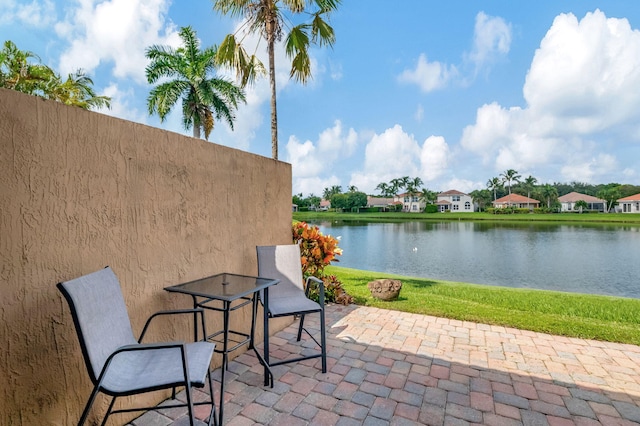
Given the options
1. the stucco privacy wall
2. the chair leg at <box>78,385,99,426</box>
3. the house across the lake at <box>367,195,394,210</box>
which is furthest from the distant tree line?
the chair leg at <box>78,385,99,426</box>

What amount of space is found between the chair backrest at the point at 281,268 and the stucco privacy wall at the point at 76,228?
0.55 m

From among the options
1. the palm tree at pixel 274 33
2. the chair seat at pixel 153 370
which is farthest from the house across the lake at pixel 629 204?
the chair seat at pixel 153 370

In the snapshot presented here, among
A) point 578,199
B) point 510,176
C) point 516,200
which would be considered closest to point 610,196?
point 578,199

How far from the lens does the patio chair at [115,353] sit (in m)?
1.47

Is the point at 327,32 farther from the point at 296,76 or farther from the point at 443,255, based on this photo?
the point at 443,255

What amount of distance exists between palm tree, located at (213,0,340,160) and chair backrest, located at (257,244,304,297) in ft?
17.6

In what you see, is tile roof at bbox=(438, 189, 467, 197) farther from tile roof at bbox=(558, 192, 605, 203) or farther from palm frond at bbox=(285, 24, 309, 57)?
palm frond at bbox=(285, 24, 309, 57)

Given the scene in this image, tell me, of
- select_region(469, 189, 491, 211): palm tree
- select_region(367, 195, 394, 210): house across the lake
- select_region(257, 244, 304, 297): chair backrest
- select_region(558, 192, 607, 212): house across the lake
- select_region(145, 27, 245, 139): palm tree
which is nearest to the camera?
select_region(257, 244, 304, 297): chair backrest

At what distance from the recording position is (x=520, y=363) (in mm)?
2828

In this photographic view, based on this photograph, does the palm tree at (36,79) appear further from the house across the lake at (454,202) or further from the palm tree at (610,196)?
the palm tree at (610,196)

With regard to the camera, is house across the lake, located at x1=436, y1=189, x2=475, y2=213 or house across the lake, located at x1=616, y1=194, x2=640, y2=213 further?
house across the lake, located at x1=436, y1=189, x2=475, y2=213

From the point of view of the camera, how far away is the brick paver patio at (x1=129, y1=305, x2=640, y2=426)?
209 cm

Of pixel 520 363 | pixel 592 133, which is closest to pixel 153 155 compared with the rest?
pixel 520 363

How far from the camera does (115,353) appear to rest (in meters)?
1.43
